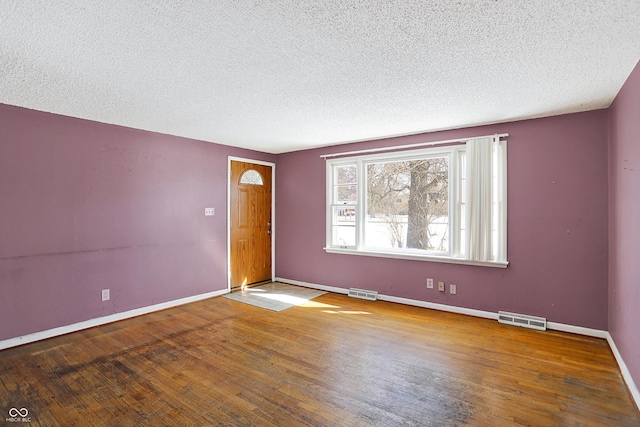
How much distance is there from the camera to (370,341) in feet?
10.8

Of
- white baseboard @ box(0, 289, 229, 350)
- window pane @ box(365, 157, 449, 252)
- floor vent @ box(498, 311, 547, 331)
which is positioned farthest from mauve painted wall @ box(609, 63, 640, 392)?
white baseboard @ box(0, 289, 229, 350)

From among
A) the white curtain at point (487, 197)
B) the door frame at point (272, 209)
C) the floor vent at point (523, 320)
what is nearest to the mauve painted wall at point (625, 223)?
the floor vent at point (523, 320)

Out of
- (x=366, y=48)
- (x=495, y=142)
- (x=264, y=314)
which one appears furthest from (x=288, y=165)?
(x=366, y=48)

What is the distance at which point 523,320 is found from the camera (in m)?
3.69

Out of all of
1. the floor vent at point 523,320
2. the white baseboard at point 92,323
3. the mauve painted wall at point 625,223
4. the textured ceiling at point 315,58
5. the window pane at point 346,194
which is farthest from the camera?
the window pane at point 346,194

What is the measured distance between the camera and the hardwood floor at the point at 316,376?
2.10 metres

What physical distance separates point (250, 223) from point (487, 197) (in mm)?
3713

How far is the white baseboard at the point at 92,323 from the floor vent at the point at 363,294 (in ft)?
7.28

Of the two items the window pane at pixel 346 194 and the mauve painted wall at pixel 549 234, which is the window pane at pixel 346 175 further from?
the mauve painted wall at pixel 549 234

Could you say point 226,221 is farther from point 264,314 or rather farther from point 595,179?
point 595,179

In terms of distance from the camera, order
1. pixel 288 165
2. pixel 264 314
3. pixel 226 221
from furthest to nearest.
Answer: pixel 288 165
pixel 226 221
pixel 264 314

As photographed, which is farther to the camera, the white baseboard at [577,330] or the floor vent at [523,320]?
the floor vent at [523,320]

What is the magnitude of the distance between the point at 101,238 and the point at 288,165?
10.2 feet

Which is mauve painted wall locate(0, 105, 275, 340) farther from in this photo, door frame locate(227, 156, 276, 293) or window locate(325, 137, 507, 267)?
window locate(325, 137, 507, 267)
